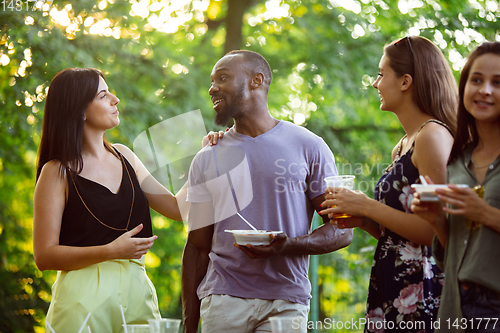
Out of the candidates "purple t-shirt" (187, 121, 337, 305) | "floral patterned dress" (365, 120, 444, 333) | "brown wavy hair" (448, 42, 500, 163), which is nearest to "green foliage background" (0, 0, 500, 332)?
"purple t-shirt" (187, 121, 337, 305)

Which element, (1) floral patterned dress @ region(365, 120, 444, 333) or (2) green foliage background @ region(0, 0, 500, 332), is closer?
(1) floral patterned dress @ region(365, 120, 444, 333)

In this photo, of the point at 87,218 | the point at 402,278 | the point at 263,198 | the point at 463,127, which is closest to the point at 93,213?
the point at 87,218

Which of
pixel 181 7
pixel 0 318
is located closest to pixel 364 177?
pixel 181 7

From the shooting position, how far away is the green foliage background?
5.30 metres

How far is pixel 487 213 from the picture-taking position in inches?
56.3

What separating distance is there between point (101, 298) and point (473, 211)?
1.75 meters

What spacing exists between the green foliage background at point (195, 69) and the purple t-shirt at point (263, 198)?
224 cm

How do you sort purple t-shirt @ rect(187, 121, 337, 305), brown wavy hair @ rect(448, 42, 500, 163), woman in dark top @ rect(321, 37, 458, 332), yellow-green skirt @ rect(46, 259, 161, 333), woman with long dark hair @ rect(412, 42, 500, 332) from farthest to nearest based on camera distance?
1. purple t-shirt @ rect(187, 121, 337, 305)
2. yellow-green skirt @ rect(46, 259, 161, 333)
3. woman in dark top @ rect(321, 37, 458, 332)
4. brown wavy hair @ rect(448, 42, 500, 163)
5. woman with long dark hair @ rect(412, 42, 500, 332)

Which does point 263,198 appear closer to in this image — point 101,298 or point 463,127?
point 101,298

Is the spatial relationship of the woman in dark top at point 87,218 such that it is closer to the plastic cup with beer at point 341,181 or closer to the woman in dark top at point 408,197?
the plastic cup with beer at point 341,181

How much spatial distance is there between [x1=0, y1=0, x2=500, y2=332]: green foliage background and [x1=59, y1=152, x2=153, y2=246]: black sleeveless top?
8.84ft

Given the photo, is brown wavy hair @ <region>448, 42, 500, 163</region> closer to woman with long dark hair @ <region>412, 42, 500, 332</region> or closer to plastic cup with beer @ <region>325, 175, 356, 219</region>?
woman with long dark hair @ <region>412, 42, 500, 332</region>

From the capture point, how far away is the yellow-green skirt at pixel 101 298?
2.32 m

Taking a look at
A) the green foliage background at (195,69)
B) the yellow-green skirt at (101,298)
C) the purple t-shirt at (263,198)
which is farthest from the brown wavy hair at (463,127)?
the green foliage background at (195,69)
